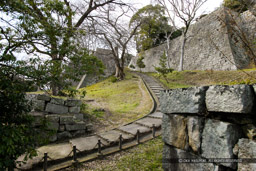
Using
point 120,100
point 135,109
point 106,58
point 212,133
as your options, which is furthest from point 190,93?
point 106,58

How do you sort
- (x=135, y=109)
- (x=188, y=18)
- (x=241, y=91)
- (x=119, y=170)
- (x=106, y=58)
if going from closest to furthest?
(x=241, y=91), (x=119, y=170), (x=135, y=109), (x=188, y=18), (x=106, y=58)

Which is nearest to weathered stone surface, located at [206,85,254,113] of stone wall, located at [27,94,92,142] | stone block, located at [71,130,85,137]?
stone wall, located at [27,94,92,142]

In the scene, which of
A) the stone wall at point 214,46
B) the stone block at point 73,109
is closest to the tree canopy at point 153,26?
the stone wall at point 214,46

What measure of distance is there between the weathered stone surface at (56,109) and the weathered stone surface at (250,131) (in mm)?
5166

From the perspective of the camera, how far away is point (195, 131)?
66.2 inches

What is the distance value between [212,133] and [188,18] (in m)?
15.8

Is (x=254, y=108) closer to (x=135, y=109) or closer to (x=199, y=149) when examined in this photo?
(x=199, y=149)

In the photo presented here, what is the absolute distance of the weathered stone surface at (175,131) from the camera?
184cm

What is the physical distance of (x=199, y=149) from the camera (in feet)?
5.38

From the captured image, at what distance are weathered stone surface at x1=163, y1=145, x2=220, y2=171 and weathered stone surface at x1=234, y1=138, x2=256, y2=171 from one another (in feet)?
0.86

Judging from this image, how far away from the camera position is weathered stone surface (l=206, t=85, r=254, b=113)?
4.09ft

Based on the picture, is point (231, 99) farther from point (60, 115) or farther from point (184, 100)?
point (60, 115)

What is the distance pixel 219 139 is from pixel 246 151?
22 centimetres

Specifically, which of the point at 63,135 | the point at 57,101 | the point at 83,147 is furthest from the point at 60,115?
the point at 83,147
